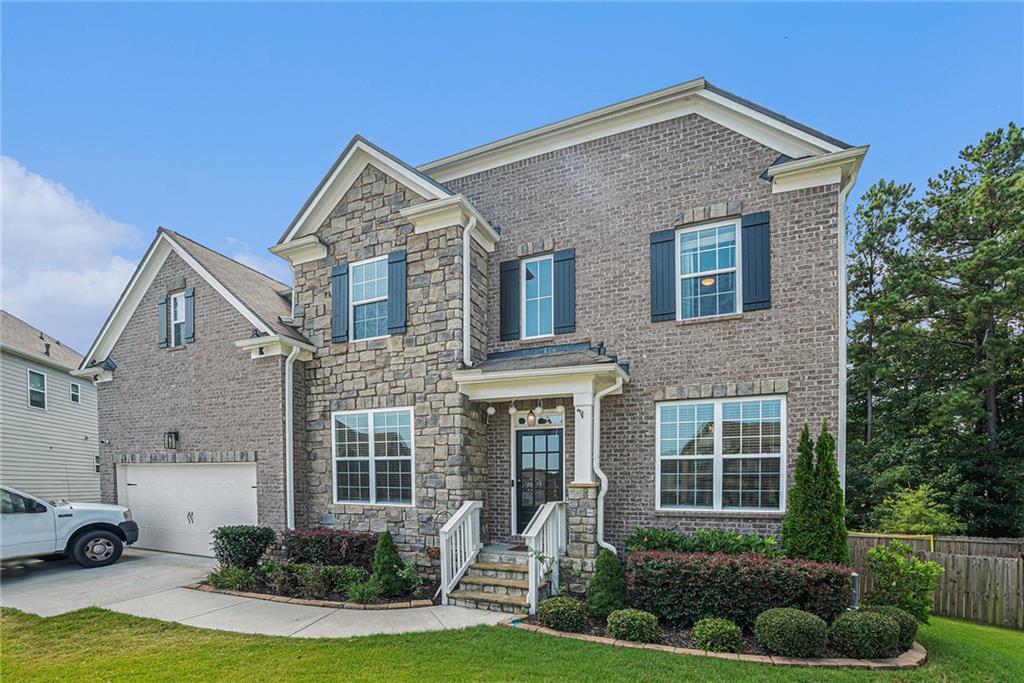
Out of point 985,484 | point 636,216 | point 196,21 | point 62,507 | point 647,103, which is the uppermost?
point 196,21

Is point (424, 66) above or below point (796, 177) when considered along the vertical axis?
above

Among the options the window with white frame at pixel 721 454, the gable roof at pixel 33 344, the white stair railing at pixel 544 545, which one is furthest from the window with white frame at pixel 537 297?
the gable roof at pixel 33 344

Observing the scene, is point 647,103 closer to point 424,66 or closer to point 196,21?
point 424,66

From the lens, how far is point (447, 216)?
9430mm

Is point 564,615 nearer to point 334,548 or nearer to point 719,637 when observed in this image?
point 719,637

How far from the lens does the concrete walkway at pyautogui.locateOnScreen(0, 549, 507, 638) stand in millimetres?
6777

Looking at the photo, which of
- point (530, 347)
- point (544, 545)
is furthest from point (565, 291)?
point (544, 545)

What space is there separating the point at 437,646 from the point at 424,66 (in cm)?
1114

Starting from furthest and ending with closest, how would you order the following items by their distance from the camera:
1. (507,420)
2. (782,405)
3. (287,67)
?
1. (287,67)
2. (507,420)
3. (782,405)

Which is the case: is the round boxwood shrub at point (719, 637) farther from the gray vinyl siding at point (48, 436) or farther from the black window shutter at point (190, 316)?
the gray vinyl siding at point (48, 436)

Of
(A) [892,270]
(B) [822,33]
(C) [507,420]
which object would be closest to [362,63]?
(C) [507,420]

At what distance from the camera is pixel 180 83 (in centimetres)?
1141

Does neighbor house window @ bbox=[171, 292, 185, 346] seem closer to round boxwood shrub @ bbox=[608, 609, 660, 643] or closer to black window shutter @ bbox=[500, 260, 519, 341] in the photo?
black window shutter @ bbox=[500, 260, 519, 341]

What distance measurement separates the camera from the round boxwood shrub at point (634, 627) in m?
6.14
